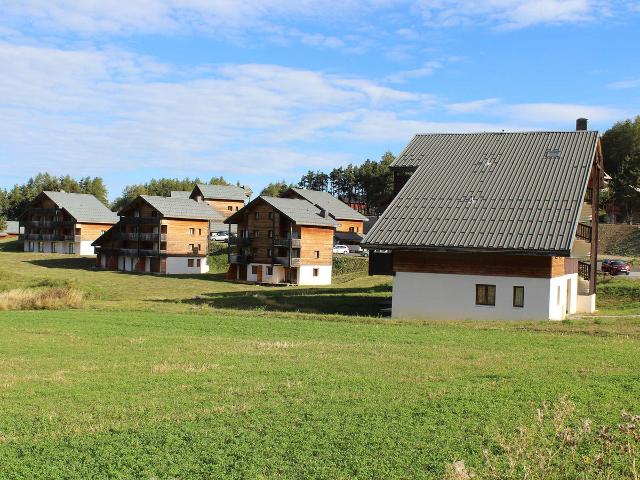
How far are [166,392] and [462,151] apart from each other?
31.0 metres

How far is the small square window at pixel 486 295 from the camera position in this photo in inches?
1341

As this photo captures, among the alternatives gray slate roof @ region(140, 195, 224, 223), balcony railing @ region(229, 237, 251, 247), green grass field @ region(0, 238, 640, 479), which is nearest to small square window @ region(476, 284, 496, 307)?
green grass field @ region(0, 238, 640, 479)

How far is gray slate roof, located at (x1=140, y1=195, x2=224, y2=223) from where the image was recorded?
81562mm

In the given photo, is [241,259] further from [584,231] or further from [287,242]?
[584,231]

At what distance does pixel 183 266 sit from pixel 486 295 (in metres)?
53.2

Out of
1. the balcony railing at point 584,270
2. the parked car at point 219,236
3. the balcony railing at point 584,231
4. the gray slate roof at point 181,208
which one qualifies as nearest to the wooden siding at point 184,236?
the gray slate roof at point 181,208

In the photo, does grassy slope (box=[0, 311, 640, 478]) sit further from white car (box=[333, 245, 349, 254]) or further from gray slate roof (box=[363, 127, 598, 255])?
white car (box=[333, 245, 349, 254])

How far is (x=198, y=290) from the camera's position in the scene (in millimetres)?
61188

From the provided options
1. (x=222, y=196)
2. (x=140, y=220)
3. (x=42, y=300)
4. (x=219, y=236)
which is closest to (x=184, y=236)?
(x=140, y=220)

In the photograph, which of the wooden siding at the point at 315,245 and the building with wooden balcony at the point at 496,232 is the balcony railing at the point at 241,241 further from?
the building with wooden balcony at the point at 496,232

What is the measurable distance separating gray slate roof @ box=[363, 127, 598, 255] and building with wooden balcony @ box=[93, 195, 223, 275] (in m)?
43.8

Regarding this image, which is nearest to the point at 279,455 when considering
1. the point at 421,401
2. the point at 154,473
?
the point at 154,473

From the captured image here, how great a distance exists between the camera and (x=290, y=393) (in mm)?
14867

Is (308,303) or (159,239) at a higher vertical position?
(159,239)
